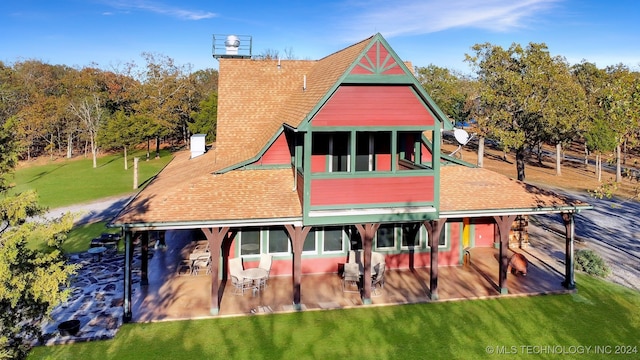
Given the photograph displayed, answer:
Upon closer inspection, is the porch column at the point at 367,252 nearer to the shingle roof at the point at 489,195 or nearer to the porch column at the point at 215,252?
the shingle roof at the point at 489,195

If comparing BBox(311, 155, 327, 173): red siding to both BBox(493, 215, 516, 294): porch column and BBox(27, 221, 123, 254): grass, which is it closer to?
BBox(493, 215, 516, 294): porch column

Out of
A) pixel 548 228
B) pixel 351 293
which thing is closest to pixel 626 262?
pixel 548 228

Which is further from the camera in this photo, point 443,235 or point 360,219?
point 443,235

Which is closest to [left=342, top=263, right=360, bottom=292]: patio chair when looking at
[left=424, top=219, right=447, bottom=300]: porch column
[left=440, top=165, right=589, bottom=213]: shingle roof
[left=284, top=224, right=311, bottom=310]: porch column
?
[left=284, top=224, right=311, bottom=310]: porch column

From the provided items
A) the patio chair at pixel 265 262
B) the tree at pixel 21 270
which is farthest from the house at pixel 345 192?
the tree at pixel 21 270

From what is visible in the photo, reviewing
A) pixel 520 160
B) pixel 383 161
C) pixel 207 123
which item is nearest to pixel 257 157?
pixel 383 161

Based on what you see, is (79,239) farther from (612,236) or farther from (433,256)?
(612,236)
